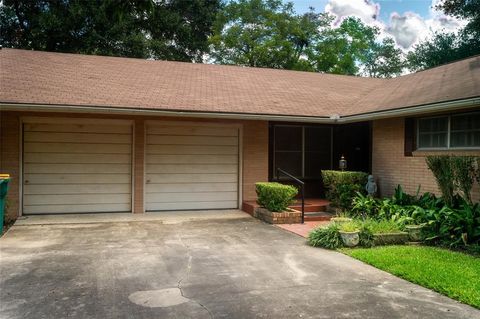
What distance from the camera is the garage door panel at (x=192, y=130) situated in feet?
37.4

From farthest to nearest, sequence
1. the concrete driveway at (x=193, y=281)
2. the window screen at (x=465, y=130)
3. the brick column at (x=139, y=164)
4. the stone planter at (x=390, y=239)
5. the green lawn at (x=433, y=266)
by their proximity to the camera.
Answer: the brick column at (x=139, y=164)
the window screen at (x=465, y=130)
the stone planter at (x=390, y=239)
the green lawn at (x=433, y=266)
the concrete driveway at (x=193, y=281)

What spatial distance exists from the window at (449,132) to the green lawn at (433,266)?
2.73 meters

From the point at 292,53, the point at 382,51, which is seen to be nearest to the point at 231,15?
the point at 292,53

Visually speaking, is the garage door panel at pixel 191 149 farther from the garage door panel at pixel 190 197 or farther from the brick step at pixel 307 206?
the brick step at pixel 307 206

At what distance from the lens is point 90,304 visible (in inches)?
183

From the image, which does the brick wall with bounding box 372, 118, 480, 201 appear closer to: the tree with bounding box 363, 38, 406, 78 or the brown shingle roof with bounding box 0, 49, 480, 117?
the brown shingle roof with bounding box 0, 49, 480, 117

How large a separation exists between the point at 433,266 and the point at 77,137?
27.4 ft

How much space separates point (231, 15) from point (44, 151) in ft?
68.7

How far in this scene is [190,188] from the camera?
11.7 meters

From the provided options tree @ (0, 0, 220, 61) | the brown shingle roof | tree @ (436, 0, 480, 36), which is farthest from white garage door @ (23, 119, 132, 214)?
tree @ (436, 0, 480, 36)

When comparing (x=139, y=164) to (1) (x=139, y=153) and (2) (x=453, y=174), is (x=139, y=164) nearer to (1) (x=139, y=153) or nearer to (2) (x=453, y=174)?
(1) (x=139, y=153)

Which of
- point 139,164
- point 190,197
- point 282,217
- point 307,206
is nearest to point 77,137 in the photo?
point 139,164

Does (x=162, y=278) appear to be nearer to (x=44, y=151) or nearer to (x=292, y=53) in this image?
(x=44, y=151)

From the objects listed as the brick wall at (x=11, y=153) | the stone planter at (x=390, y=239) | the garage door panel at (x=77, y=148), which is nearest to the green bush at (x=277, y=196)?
the stone planter at (x=390, y=239)
